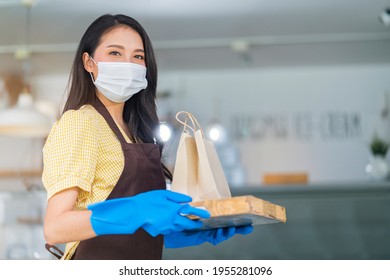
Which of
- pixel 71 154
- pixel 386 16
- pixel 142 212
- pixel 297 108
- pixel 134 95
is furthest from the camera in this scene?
pixel 297 108

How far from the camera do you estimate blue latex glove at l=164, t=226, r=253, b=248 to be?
155cm

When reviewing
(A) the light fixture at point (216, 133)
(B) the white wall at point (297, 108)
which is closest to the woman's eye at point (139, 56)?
(A) the light fixture at point (216, 133)

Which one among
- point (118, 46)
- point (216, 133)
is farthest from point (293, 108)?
point (118, 46)

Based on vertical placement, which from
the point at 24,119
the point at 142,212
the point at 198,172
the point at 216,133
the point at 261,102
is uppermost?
the point at 261,102

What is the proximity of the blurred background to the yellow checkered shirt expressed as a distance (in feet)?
8.32

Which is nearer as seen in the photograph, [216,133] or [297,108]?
[216,133]

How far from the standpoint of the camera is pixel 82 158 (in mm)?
1399

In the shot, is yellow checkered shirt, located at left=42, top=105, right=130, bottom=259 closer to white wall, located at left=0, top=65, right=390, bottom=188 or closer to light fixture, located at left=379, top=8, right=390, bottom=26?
light fixture, located at left=379, top=8, right=390, bottom=26

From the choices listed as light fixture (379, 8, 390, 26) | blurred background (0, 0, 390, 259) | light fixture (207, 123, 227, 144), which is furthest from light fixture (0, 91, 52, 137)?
light fixture (379, 8, 390, 26)

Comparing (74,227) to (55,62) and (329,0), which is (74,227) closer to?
(329,0)

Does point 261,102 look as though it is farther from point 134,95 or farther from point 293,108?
point 134,95

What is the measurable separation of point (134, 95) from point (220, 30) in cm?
337

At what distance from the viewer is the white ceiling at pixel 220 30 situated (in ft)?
14.6

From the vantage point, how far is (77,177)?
137 centimetres
